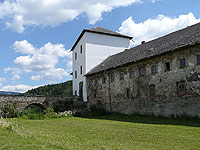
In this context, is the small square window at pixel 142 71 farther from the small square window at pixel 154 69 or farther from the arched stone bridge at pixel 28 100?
the arched stone bridge at pixel 28 100

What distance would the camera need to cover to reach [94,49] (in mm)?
29484

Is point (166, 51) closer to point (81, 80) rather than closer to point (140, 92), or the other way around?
point (140, 92)

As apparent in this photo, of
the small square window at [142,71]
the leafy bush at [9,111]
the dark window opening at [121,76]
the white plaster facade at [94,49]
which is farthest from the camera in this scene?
the white plaster facade at [94,49]

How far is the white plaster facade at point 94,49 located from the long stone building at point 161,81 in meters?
5.63

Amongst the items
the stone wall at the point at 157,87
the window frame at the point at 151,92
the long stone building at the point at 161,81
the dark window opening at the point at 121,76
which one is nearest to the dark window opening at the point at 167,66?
the long stone building at the point at 161,81

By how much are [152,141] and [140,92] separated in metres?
10.6

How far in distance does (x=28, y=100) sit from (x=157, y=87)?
15785 mm

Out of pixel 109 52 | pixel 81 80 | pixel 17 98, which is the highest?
pixel 109 52

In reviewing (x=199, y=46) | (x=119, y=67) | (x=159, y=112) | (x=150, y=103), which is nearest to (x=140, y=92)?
(x=150, y=103)

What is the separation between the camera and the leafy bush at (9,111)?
2186cm

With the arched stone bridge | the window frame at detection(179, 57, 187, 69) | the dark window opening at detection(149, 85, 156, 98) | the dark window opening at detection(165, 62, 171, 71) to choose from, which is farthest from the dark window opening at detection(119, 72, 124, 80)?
the arched stone bridge

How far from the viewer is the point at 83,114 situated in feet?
73.3

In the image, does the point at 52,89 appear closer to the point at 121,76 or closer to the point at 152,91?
the point at 121,76

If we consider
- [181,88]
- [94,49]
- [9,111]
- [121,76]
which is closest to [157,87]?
[181,88]
